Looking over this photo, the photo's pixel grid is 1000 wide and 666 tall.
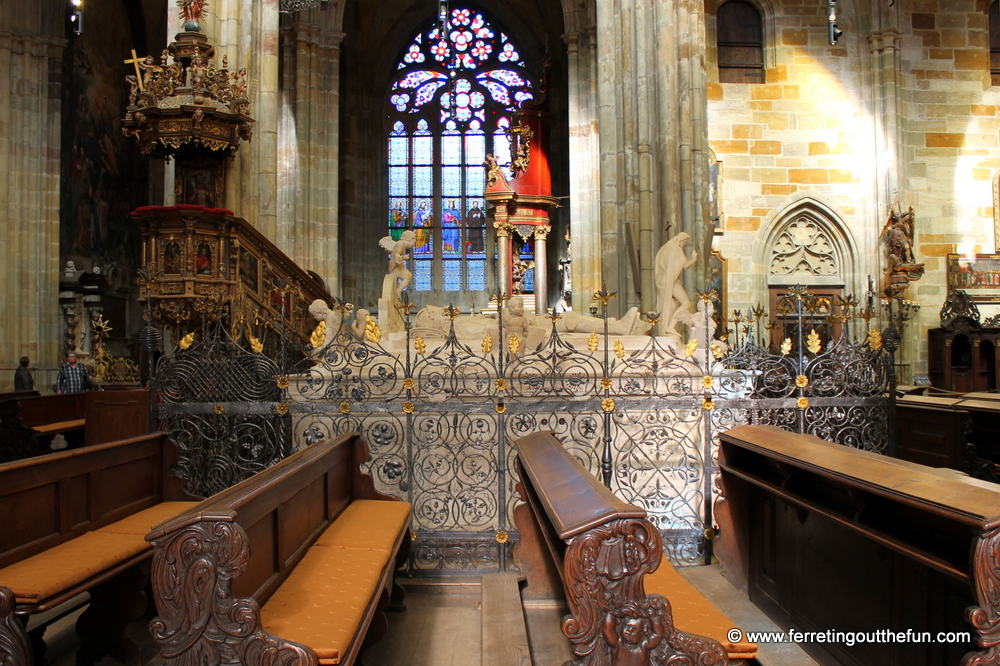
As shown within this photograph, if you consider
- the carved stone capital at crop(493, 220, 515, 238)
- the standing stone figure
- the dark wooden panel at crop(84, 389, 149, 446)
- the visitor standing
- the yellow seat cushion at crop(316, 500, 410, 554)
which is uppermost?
the carved stone capital at crop(493, 220, 515, 238)

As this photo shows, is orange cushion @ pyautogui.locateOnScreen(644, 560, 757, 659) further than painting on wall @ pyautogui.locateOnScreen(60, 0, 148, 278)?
No

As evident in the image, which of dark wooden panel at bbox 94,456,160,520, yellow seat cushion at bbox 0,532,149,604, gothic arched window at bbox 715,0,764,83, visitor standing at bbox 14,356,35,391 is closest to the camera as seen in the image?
yellow seat cushion at bbox 0,532,149,604

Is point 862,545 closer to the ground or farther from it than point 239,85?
closer to the ground

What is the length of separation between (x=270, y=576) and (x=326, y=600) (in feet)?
0.87

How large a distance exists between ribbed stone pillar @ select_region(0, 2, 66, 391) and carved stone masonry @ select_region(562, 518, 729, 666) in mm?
14198

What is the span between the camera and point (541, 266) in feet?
63.9

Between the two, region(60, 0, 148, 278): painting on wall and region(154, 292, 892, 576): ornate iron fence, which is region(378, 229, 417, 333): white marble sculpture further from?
region(60, 0, 148, 278): painting on wall

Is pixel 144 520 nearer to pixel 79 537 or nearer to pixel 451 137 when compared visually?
pixel 79 537

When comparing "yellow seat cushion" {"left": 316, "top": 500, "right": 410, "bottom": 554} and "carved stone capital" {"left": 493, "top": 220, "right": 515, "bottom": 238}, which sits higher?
"carved stone capital" {"left": 493, "top": 220, "right": 515, "bottom": 238}

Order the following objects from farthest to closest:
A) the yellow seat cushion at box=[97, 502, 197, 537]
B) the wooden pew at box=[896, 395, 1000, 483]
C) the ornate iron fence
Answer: the wooden pew at box=[896, 395, 1000, 483] < the ornate iron fence < the yellow seat cushion at box=[97, 502, 197, 537]

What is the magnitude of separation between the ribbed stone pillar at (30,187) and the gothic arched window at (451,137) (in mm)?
9290

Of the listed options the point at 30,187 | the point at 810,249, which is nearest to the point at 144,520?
the point at 30,187

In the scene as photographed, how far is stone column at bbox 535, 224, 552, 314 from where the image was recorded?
19234 mm

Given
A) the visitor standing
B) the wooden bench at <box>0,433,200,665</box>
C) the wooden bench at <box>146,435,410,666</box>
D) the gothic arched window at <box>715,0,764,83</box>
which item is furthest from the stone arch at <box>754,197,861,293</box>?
the wooden bench at <box>0,433,200,665</box>
